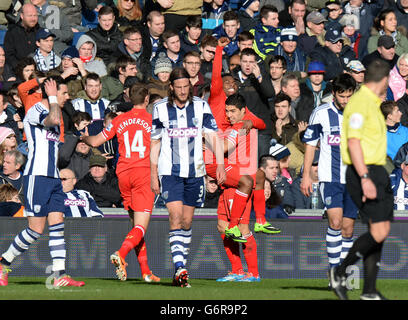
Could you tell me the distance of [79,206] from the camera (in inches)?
572

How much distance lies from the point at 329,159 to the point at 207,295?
7.93ft

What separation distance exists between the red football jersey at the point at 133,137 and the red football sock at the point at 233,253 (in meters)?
1.59

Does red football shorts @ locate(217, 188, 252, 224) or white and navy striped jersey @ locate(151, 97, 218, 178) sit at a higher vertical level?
white and navy striped jersey @ locate(151, 97, 218, 178)

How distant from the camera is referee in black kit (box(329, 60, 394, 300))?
9206 mm

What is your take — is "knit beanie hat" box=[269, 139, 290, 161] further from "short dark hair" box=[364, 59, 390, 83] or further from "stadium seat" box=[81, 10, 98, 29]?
"short dark hair" box=[364, 59, 390, 83]

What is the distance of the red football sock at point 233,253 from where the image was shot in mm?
13406

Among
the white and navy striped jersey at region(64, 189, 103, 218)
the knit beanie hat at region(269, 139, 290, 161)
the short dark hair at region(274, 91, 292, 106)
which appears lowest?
the white and navy striped jersey at region(64, 189, 103, 218)

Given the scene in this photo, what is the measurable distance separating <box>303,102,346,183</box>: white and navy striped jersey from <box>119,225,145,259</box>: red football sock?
7.42ft

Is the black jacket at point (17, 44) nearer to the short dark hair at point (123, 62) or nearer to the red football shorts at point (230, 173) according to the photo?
the short dark hair at point (123, 62)

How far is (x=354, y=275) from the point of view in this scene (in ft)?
39.9

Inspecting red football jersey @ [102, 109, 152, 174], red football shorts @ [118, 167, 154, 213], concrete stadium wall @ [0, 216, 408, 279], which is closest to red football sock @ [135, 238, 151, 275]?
red football shorts @ [118, 167, 154, 213]

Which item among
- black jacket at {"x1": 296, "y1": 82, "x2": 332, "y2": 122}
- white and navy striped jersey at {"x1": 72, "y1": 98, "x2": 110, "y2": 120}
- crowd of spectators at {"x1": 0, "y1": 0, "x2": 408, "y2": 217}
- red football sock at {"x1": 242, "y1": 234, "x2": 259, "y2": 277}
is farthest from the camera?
black jacket at {"x1": 296, "y1": 82, "x2": 332, "y2": 122}

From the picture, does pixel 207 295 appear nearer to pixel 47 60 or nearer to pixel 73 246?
pixel 73 246

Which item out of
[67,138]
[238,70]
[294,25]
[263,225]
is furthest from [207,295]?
[294,25]
